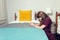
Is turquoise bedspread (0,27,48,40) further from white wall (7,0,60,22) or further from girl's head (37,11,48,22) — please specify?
white wall (7,0,60,22)

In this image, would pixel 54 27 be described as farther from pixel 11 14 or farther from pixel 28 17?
pixel 11 14

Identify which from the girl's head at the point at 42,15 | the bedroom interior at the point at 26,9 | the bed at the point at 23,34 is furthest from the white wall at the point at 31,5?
the bed at the point at 23,34

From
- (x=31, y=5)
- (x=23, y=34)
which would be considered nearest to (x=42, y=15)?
(x=31, y=5)

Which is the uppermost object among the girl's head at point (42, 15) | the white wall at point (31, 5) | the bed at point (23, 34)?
the white wall at point (31, 5)

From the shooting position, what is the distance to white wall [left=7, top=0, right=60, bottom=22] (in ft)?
12.5

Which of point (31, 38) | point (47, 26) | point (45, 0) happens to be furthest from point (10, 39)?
point (45, 0)

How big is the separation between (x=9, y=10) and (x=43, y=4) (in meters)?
1.00

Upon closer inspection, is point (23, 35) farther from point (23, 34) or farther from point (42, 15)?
point (42, 15)

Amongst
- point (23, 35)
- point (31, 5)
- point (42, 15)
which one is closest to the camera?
point (23, 35)

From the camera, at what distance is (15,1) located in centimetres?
392

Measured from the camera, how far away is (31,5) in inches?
153

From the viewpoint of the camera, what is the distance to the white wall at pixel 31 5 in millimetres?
3822

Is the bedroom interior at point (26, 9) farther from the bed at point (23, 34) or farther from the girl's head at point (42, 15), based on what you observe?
the bed at point (23, 34)

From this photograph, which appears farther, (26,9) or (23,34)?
(26,9)
